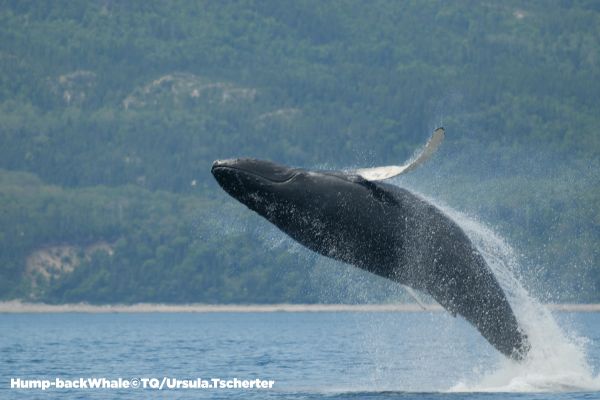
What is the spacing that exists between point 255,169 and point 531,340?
7368mm

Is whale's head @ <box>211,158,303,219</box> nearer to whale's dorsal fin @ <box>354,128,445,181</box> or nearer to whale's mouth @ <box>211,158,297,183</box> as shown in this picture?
whale's mouth @ <box>211,158,297,183</box>

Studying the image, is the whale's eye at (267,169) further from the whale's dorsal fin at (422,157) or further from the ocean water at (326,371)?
the ocean water at (326,371)

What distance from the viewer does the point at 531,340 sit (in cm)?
2814

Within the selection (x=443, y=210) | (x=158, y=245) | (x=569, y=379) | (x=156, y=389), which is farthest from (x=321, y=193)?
(x=158, y=245)

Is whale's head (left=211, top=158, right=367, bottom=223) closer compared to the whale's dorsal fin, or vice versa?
the whale's dorsal fin

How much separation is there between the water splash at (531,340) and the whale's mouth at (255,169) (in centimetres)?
352

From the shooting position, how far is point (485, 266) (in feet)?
88.1

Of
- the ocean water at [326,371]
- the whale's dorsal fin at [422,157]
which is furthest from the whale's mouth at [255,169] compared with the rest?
the ocean water at [326,371]

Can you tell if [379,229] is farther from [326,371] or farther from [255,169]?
[326,371]

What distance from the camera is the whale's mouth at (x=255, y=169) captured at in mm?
24672

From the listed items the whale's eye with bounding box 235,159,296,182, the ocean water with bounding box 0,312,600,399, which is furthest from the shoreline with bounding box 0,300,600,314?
the whale's eye with bounding box 235,159,296,182

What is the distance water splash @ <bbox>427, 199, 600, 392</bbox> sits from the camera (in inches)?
1093

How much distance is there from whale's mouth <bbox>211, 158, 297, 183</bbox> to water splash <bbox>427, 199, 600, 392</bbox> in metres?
3.52

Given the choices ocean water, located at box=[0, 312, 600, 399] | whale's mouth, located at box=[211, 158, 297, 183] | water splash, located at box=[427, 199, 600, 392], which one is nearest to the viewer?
whale's mouth, located at box=[211, 158, 297, 183]
